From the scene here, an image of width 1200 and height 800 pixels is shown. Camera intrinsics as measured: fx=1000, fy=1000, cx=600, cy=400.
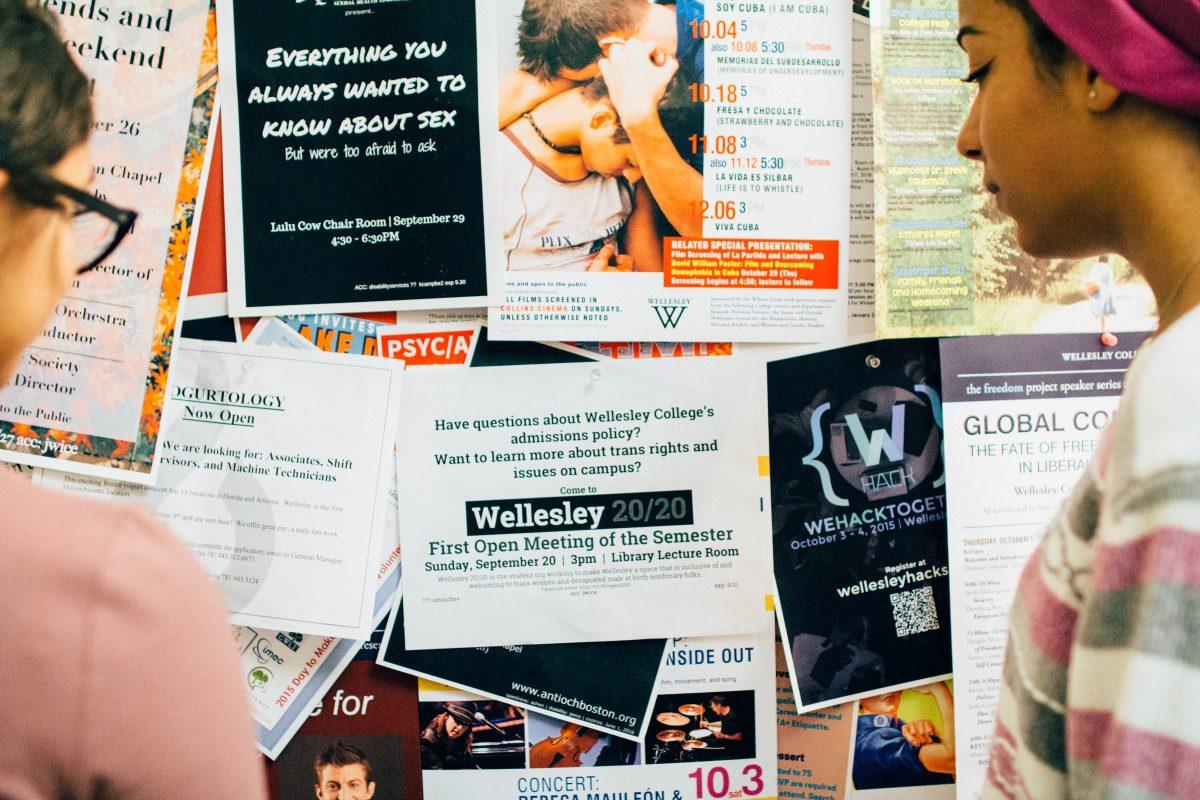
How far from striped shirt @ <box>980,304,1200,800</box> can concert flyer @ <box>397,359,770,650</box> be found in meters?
0.37

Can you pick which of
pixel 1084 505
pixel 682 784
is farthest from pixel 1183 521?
pixel 682 784

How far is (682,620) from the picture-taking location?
0.81 m

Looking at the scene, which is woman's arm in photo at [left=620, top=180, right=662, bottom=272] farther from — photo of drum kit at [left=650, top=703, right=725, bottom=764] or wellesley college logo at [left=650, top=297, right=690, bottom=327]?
photo of drum kit at [left=650, top=703, right=725, bottom=764]

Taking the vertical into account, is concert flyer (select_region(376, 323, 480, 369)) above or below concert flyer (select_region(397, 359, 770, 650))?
above

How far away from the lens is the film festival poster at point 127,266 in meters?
0.78

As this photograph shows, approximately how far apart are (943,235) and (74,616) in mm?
655

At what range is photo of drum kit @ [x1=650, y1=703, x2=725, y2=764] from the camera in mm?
819

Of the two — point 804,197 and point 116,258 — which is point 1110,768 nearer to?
point 804,197

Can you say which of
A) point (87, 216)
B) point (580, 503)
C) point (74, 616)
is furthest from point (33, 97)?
point (580, 503)

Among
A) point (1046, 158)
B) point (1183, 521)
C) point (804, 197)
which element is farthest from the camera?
point (804, 197)

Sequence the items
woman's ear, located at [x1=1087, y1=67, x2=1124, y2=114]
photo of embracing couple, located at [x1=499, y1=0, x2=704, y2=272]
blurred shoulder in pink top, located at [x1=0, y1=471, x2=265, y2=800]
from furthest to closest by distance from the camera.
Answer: photo of embracing couple, located at [x1=499, y1=0, x2=704, y2=272] < woman's ear, located at [x1=1087, y1=67, x2=1124, y2=114] < blurred shoulder in pink top, located at [x1=0, y1=471, x2=265, y2=800]

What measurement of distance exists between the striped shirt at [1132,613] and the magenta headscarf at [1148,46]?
0.11 meters

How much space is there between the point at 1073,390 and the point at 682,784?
452 mm

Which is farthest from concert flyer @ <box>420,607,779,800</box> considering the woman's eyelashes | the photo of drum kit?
the woman's eyelashes
